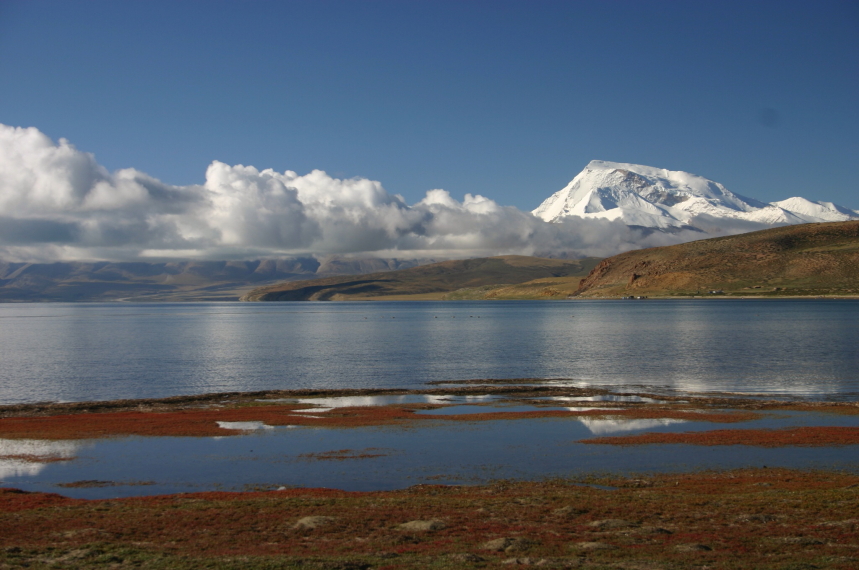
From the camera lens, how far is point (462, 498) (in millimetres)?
25891

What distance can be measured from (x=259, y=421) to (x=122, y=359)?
59.7 m

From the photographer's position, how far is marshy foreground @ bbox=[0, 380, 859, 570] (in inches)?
724

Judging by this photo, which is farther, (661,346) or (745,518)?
(661,346)

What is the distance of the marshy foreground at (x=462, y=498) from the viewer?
18391mm

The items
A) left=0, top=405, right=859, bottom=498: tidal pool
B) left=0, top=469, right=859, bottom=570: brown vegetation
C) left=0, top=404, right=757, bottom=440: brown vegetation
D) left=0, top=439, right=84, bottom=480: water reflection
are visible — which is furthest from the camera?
left=0, top=404, right=757, bottom=440: brown vegetation

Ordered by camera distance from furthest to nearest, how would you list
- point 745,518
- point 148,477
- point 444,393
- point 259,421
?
point 444,393 → point 259,421 → point 148,477 → point 745,518

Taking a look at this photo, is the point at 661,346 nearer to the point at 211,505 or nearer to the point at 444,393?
the point at 444,393

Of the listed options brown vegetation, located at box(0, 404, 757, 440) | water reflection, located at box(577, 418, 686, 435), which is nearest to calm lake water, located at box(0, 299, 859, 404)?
brown vegetation, located at box(0, 404, 757, 440)

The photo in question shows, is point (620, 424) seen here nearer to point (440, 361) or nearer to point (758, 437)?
point (758, 437)

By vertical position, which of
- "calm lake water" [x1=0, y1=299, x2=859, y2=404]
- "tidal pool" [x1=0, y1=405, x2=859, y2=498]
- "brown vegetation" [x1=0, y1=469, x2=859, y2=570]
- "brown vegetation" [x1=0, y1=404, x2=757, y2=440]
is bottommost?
"calm lake water" [x1=0, y1=299, x2=859, y2=404]

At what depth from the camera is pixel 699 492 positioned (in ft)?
85.4

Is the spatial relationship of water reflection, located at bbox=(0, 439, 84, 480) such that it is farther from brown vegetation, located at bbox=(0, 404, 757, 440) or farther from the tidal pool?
brown vegetation, located at bbox=(0, 404, 757, 440)

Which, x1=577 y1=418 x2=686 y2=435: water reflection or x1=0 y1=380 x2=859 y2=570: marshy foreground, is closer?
x1=0 y1=380 x2=859 y2=570: marshy foreground

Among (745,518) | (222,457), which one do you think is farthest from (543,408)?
(745,518)
